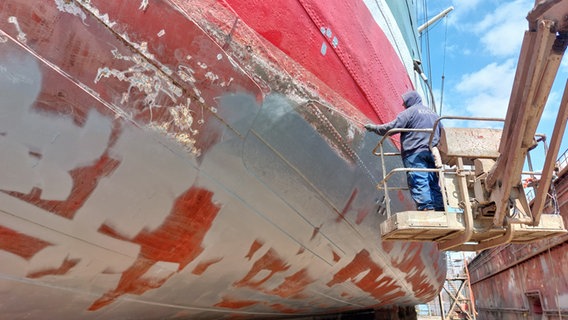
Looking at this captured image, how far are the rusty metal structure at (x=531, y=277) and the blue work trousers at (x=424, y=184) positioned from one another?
276 centimetres

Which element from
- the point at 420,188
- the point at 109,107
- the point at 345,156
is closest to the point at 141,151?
the point at 109,107

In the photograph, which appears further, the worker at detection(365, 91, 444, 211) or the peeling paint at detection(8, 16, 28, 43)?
the worker at detection(365, 91, 444, 211)

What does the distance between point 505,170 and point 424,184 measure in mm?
779

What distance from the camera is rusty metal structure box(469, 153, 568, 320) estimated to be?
948 centimetres

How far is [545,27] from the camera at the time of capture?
7.77 ft

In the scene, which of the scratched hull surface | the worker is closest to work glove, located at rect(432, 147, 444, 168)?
the worker

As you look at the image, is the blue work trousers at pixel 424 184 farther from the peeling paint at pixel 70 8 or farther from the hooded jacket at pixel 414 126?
the peeling paint at pixel 70 8

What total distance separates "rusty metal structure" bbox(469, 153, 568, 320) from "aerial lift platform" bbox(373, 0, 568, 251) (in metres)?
2.75

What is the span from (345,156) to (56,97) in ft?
7.39

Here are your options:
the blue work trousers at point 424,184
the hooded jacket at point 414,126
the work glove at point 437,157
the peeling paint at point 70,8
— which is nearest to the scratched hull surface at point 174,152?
the peeling paint at point 70,8

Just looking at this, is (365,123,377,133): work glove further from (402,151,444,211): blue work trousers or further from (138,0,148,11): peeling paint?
(138,0,148,11): peeling paint

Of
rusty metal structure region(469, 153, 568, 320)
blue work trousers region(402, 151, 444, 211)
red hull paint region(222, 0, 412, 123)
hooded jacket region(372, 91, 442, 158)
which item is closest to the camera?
red hull paint region(222, 0, 412, 123)

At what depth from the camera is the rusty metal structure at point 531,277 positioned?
9477 millimetres

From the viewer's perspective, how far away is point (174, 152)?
241cm
